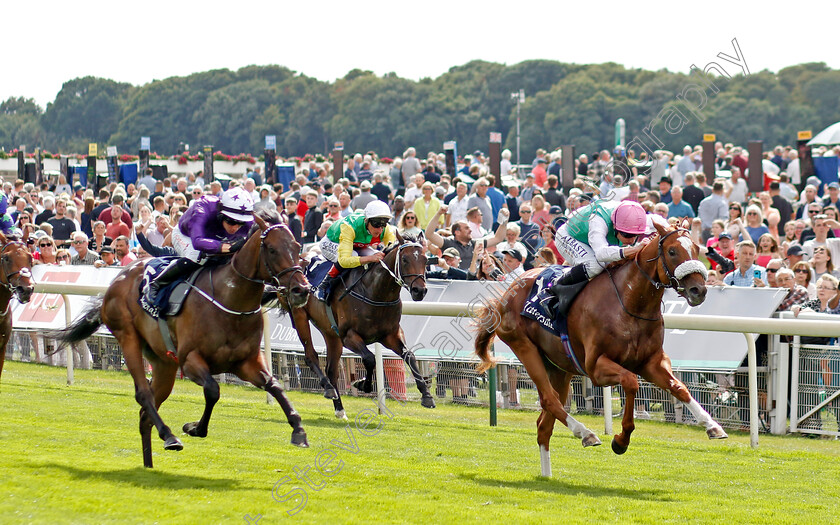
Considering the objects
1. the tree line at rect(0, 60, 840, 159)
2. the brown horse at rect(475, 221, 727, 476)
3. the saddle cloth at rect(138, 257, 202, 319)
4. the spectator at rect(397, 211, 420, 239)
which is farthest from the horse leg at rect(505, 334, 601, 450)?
the tree line at rect(0, 60, 840, 159)

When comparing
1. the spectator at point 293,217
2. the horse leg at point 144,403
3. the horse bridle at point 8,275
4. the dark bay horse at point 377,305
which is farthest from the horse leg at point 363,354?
the spectator at point 293,217

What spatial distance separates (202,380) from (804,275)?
233 inches

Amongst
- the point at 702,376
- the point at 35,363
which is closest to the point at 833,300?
the point at 702,376

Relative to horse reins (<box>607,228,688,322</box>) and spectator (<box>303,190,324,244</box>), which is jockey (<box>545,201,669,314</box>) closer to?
horse reins (<box>607,228,688,322</box>)

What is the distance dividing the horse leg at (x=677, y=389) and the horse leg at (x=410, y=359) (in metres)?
2.80

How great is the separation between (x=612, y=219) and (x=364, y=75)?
7241 centimetres

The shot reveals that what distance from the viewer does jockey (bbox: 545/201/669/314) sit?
7.28 m

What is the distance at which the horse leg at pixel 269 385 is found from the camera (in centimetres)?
660

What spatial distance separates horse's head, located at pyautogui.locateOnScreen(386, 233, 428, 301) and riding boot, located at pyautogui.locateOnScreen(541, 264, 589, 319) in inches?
69.7

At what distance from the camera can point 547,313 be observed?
25.0 feet

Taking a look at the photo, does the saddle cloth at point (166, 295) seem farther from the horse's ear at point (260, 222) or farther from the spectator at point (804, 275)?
the spectator at point (804, 275)

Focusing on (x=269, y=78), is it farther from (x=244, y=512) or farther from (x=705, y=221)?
(x=244, y=512)

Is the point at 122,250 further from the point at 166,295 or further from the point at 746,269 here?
the point at 746,269

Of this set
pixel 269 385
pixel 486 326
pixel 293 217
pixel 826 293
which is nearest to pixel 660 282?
pixel 486 326
